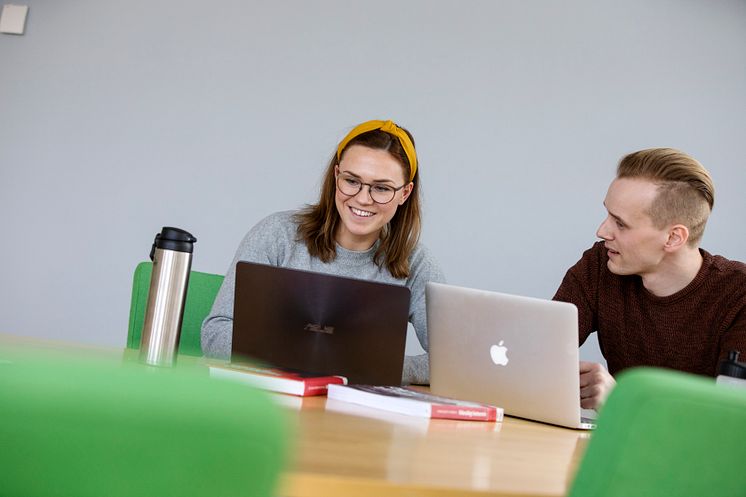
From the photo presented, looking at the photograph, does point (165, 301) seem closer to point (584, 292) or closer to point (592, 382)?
point (592, 382)

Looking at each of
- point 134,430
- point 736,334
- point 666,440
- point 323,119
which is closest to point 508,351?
point 666,440

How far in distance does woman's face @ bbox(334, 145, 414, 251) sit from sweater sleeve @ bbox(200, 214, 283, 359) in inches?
8.5

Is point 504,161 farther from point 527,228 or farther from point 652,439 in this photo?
point 652,439

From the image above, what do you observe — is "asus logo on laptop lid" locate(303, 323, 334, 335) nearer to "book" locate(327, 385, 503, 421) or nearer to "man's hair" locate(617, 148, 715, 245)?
"book" locate(327, 385, 503, 421)

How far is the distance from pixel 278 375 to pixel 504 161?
2.17 metres

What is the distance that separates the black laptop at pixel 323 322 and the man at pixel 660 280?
1.07m

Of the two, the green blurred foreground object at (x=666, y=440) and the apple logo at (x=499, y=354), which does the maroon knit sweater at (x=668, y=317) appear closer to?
the apple logo at (x=499, y=354)

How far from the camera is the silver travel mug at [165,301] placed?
165 cm

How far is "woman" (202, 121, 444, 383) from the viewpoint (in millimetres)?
2512

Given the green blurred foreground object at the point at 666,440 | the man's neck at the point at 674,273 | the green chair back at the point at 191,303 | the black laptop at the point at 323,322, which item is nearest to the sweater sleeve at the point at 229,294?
the green chair back at the point at 191,303

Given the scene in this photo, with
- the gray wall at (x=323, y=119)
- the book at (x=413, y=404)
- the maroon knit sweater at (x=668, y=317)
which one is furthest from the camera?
the gray wall at (x=323, y=119)

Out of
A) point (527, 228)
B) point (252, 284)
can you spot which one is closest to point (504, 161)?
point (527, 228)

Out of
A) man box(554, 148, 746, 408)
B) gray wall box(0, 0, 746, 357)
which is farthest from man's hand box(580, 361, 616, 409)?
gray wall box(0, 0, 746, 357)

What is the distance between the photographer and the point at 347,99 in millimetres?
3646
